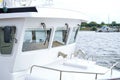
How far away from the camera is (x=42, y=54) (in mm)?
9273

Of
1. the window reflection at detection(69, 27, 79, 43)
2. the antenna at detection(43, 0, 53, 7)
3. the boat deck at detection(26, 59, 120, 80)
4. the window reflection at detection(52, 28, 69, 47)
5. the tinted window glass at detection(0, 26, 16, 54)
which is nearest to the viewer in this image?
the tinted window glass at detection(0, 26, 16, 54)

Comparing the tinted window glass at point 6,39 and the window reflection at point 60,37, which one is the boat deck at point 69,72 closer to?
the window reflection at point 60,37

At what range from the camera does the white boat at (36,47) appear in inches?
328

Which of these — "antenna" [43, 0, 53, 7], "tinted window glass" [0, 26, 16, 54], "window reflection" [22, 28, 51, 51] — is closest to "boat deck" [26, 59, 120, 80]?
"window reflection" [22, 28, 51, 51]

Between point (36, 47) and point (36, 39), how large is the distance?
0.73ft

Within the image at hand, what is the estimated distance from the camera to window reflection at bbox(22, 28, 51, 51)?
8.66 m

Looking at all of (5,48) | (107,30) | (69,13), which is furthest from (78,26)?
(107,30)

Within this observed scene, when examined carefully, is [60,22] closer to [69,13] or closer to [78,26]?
[69,13]

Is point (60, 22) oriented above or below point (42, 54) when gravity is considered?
above

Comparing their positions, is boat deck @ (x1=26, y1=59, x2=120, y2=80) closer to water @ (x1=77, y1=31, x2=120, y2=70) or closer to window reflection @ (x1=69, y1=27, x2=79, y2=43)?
window reflection @ (x1=69, y1=27, x2=79, y2=43)

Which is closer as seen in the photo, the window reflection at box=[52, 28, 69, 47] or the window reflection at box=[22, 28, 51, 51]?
the window reflection at box=[22, 28, 51, 51]

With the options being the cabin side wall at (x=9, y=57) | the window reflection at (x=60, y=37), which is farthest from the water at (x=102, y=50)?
the cabin side wall at (x=9, y=57)

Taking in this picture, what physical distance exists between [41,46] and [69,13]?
139 centimetres

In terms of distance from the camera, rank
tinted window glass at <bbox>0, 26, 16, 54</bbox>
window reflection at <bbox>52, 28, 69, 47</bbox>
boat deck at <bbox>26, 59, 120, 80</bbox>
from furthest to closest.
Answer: window reflection at <bbox>52, 28, 69, 47</bbox> < boat deck at <bbox>26, 59, 120, 80</bbox> < tinted window glass at <bbox>0, 26, 16, 54</bbox>
